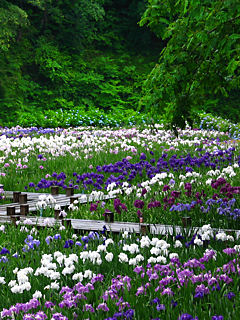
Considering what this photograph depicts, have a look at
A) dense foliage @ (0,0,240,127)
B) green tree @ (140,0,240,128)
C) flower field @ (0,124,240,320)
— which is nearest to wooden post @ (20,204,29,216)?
flower field @ (0,124,240,320)

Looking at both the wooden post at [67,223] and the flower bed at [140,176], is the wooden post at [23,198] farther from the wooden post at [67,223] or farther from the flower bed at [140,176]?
the wooden post at [67,223]

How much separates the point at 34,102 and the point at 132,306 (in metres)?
19.5

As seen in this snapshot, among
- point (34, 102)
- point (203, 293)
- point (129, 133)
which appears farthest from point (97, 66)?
point (203, 293)

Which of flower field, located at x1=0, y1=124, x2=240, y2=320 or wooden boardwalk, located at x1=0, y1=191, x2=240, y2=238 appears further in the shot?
wooden boardwalk, located at x1=0, y1=191, x2=240, y2=238

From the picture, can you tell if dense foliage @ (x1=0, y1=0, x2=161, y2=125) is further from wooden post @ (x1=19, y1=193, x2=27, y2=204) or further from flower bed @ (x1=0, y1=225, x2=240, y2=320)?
flower bed @ (x1=0, y1=225, x2=240, y2=320)

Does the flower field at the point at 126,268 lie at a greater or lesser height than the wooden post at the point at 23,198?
lesser

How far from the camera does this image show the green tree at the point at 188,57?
423 cm

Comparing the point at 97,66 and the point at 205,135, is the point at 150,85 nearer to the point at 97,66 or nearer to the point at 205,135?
the point at 205,135

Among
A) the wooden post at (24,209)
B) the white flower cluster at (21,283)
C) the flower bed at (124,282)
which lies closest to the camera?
the flower bed at (124,282)

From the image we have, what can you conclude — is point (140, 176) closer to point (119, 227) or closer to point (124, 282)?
point (119, 227)

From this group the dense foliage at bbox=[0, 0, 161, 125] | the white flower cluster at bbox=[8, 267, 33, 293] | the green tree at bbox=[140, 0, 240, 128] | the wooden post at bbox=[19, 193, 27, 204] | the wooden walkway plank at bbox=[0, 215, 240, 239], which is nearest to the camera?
the white flower cluster at bbox=[8, 267, 33, 293]

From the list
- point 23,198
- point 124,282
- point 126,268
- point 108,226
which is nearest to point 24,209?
point 23,198

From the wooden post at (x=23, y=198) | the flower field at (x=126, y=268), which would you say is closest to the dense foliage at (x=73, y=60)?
the wooden post at (x=23, y=198)

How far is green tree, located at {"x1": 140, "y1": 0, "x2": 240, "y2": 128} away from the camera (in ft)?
13.9
